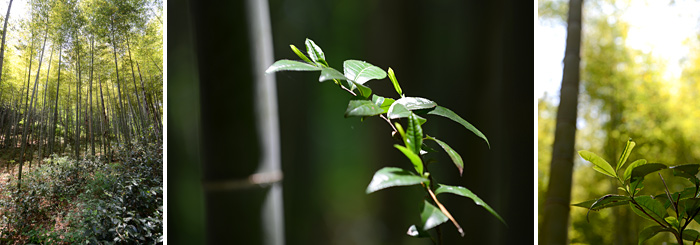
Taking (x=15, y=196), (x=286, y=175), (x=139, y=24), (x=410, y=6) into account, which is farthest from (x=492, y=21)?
(x=15, y=196)

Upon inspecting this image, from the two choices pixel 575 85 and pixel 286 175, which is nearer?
pixel 286 175

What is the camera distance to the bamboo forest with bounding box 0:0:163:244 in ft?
5.08

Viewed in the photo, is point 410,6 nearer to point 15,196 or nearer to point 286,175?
point 286,175

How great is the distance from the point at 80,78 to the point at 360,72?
1.64 metres

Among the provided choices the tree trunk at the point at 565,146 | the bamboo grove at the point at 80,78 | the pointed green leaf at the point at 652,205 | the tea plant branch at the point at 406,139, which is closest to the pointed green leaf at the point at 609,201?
the pointed green leaf at the point at 652,205

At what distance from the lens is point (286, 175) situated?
102cm

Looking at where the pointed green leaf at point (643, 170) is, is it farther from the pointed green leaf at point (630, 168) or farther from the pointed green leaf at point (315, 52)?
the pointed green leaf at point (315, 52)

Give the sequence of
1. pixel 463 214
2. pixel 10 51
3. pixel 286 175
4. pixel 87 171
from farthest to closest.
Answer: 1. pixel 87 171
2. pixel 10 51
3. pixel 286 175
4. pixel 463 214

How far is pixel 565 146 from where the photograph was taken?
1.34 metres

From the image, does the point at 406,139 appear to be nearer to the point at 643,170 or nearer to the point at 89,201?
the point at 643,170

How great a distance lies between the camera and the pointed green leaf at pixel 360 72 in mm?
406

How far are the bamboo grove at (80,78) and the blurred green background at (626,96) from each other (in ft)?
4.86

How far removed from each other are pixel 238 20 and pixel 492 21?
577 millimetres

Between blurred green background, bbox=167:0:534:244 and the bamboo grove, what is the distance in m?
0.92
